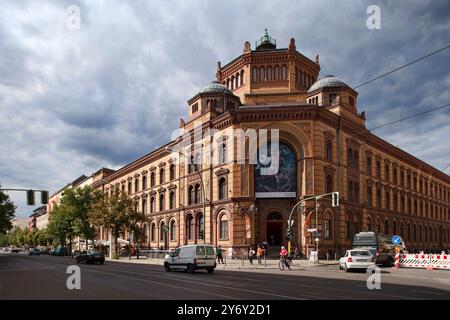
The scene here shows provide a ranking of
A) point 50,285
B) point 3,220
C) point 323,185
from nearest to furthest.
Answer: point 50,285 < point 323,185 < point 3,220

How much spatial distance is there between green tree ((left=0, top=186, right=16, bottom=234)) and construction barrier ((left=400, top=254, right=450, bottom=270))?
4487 cm

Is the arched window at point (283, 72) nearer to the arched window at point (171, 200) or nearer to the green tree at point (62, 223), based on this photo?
the arched window at point (171, 200)

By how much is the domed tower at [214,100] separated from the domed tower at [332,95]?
8.57 metres

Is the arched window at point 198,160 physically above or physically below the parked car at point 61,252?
above

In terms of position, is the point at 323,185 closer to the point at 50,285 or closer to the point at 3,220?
the point at 50,285

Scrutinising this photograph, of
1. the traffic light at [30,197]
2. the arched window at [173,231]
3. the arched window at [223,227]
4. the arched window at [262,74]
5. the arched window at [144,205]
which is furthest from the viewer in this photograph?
the arched window at [144,205]

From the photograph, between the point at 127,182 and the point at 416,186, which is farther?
the point at 127,182

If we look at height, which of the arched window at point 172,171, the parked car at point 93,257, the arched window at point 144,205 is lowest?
the parked car at point 93,257

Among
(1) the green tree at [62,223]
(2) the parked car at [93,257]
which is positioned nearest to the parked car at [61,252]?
(1) the green tree at [62,223]

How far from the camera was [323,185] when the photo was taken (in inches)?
1693

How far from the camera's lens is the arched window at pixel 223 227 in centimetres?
4434

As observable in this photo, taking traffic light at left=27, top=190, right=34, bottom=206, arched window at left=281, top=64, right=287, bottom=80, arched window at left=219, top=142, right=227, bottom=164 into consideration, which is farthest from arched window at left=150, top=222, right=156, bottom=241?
traffic light at left=27, top=190, right=34, bottom=206
